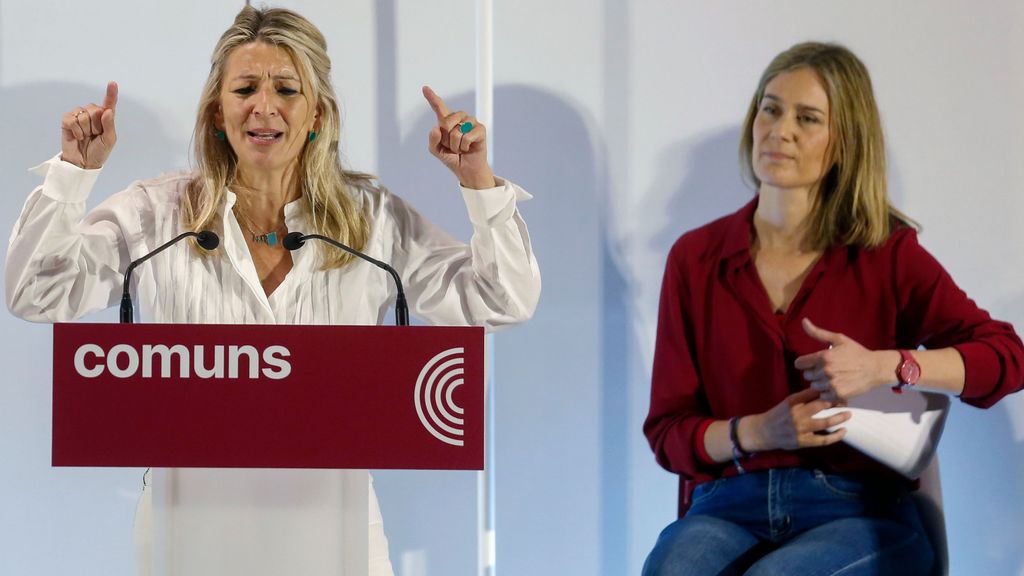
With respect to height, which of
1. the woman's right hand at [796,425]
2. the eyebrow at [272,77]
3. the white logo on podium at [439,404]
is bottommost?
the woman's right hand at [796,425]

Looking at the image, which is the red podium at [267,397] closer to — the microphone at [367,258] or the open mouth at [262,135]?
the microphone at [367,258]

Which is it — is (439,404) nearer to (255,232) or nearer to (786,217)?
(255,232)

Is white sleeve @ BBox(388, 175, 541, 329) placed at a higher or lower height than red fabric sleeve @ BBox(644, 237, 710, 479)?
higher

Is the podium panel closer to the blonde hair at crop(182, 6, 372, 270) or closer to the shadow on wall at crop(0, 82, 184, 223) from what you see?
the blonde hair at crop(182, 6, 372, 270)

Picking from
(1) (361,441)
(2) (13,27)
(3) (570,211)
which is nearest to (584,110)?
(3) (570,211)

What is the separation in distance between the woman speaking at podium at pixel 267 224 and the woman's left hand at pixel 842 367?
0.55 m

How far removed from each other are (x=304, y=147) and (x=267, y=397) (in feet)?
2.75

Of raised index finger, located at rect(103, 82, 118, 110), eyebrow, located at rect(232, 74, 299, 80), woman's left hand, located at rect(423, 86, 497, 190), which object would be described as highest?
eyebrow, located at rect(232, 74, 299, 80)

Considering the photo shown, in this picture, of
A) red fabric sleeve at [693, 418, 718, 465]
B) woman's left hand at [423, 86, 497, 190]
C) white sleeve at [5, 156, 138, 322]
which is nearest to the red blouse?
red fabric sleeve at [693, 418, 718, 465]

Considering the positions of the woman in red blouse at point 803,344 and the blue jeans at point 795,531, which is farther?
the woman in red blouse at point 803,344

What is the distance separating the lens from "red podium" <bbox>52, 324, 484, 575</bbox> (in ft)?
4.92

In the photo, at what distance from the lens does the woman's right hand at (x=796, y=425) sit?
6.98 ft

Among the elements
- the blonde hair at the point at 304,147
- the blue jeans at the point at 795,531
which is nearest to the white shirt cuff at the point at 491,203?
the blonde hair at the point at 304,147

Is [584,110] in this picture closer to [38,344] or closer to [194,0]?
[194,0]
